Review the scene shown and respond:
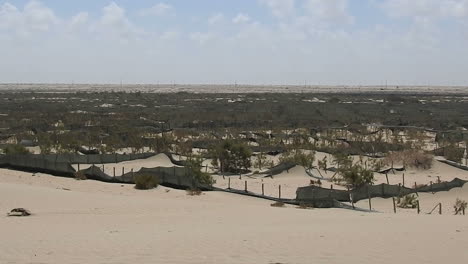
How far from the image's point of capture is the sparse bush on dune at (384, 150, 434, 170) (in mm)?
25406

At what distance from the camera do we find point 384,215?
14750 mm

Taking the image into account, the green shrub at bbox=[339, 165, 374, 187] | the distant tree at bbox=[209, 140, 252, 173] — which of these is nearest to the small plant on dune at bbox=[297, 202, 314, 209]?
the green shrub at bbox=[339, 165, 374, 187]

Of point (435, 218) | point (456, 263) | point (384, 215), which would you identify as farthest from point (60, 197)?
point (456, 263)

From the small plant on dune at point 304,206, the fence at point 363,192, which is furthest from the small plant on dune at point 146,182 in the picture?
the small plant on dune at point 304,206

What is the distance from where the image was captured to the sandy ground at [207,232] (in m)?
9.59

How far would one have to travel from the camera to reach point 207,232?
11.9 meters

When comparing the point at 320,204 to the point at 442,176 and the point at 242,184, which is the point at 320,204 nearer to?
the point at 242,184

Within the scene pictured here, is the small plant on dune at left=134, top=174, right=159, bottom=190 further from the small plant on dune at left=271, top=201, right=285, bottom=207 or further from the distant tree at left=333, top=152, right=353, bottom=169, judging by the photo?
the distant tree at left=333, top=152, right=353, bottom=169

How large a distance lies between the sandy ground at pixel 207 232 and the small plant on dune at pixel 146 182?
74.3 inches

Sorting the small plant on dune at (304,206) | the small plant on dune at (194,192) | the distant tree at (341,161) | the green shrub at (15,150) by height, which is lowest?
the small plant on dune at (194,192)

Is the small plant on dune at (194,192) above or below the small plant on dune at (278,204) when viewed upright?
below

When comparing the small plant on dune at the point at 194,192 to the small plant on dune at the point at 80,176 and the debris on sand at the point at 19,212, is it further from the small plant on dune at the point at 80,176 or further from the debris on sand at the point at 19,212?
the debris on sand at the point at 19,212

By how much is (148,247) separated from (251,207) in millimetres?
6545

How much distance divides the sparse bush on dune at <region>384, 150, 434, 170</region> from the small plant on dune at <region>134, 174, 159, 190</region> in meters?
11.4
